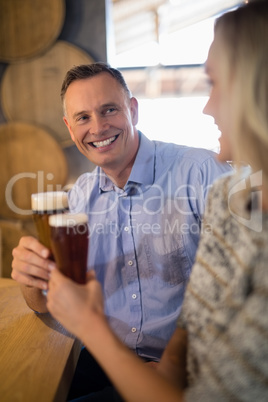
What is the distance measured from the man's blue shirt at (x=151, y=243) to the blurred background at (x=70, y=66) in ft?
3.90

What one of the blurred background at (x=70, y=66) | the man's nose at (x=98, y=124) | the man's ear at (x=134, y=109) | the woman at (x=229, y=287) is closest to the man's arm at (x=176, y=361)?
the woman at (x=229, y=287)

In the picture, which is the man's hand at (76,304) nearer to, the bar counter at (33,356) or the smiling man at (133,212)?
the bar counter at (33,356)

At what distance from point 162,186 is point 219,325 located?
2.87ft

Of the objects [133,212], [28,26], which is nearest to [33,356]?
[133,212]

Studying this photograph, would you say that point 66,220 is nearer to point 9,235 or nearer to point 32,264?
point 32,264

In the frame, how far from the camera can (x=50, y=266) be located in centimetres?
96

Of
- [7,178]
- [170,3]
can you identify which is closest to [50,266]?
[7,178]

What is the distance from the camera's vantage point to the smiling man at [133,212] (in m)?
1.40

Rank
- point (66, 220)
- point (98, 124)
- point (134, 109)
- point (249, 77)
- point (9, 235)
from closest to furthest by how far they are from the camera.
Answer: point (249, 77) < point (66, 220) < point (98, 124) < point (134, 109) < point (9, 235)

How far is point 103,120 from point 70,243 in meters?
0.86

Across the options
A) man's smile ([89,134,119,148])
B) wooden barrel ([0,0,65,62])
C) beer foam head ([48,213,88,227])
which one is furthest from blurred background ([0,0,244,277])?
beer foam head ([48,213,88,227])

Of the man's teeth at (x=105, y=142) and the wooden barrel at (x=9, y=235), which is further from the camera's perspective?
the wooden barrel at (x=9, y=235)

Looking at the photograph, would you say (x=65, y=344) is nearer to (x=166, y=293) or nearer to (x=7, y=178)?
(x=166, y=293)

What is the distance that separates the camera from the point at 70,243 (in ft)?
2.76
